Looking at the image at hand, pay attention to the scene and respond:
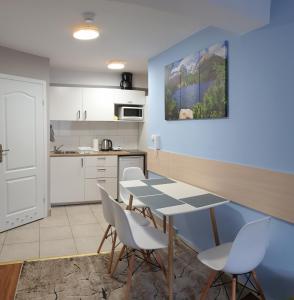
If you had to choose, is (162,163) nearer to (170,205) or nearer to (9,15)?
(170,205)

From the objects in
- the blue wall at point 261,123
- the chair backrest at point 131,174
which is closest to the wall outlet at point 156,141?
the chair backrest at point 131,174

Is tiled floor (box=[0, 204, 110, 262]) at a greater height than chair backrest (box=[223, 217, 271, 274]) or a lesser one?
lesser

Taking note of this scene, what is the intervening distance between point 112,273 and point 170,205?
2.88 ft

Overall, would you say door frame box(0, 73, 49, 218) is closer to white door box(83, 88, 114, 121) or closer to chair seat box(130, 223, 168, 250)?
white door box(83, 88, 114, 121)

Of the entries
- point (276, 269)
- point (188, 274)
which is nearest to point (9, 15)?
point (188, 274)

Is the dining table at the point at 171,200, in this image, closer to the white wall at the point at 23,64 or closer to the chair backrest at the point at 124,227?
the chair backrest at the point at 124,227

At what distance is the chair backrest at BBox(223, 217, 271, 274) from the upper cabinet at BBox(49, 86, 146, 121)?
3734mm

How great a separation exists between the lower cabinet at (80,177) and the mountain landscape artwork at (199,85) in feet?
5.72

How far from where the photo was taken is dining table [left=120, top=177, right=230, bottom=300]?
2170 millimetres

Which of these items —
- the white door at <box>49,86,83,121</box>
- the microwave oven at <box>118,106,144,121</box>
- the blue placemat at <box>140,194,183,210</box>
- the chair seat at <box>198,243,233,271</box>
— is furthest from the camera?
the microwave oven at <box>118,106,144,121</box>

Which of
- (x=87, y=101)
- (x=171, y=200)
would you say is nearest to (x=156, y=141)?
(x=171, y=200)

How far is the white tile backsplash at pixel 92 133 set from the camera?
5.12 m

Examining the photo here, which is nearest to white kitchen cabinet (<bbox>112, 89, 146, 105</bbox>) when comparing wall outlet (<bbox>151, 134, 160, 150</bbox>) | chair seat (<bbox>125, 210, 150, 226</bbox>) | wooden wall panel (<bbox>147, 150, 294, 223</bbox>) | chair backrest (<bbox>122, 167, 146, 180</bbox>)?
wall outlet (<bbox>151, 134, 160, 150</bbox>)

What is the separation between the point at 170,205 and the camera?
226cm
